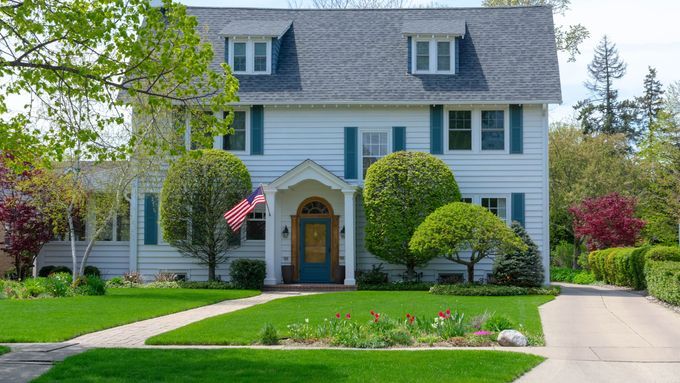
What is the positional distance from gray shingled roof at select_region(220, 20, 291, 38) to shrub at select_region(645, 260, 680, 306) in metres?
13.2

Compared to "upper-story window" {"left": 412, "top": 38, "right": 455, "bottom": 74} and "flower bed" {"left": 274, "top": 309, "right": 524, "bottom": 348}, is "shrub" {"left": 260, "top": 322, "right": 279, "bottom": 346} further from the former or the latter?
"upper-story window" {"left": 412, "top": 38, "right": 455, "bottom": 74}

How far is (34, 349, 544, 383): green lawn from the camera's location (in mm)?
9180

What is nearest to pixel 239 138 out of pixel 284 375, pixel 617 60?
pixel 284 375

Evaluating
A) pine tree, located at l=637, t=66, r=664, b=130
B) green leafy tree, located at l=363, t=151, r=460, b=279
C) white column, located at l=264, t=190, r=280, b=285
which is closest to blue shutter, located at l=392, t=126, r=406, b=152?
green leafy tree, located at l=363, t=151, r=460, b=279

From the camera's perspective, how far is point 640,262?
74.7 ft

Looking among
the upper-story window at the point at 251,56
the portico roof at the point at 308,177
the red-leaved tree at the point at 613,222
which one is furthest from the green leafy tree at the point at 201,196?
the red-leaved tree at the point at 613,222

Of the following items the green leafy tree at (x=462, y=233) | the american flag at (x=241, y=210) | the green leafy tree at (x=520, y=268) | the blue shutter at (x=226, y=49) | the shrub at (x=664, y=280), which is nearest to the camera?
the shrub at (x=664, y=280)

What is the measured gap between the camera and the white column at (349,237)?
23.4 meters

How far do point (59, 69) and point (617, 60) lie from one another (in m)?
55.1

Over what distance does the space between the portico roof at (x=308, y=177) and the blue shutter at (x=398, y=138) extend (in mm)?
2160

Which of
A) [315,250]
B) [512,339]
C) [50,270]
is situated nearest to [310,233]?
[315,250]

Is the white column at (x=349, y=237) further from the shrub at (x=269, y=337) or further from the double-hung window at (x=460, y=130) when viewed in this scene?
the shrub at (x=269, y=337)

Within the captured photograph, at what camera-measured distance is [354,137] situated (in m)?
24.7

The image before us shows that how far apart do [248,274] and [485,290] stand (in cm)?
681
